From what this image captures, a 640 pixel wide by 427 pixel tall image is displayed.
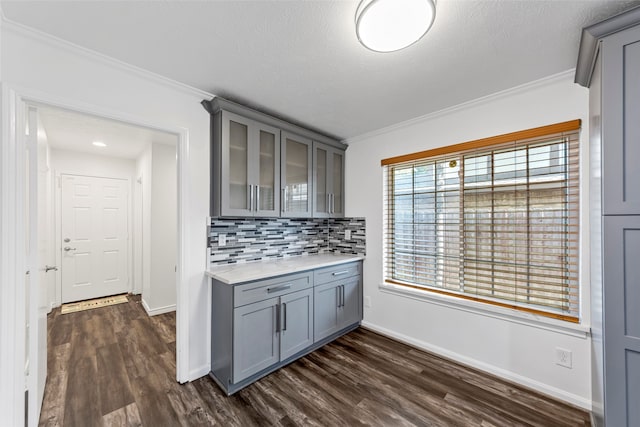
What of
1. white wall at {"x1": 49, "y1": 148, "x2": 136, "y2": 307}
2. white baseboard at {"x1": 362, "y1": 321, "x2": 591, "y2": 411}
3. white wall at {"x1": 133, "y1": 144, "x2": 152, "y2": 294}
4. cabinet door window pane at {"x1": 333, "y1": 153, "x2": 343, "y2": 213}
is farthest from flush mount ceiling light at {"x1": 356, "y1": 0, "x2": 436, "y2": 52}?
white wall at {"x1": 49, "y1": 148, "x2": 136, "y2": 307}

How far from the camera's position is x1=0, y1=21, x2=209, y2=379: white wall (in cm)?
147

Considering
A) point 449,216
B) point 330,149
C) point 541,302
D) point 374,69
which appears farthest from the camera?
point 330,149

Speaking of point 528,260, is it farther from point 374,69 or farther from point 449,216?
point 374,69

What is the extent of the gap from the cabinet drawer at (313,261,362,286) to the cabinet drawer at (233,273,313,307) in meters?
0.11

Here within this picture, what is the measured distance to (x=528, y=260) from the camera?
2.05 meters

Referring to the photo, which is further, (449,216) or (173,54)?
(449,216)

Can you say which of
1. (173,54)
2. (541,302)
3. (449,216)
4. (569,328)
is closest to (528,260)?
(541,302)

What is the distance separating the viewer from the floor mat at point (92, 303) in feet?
12.3

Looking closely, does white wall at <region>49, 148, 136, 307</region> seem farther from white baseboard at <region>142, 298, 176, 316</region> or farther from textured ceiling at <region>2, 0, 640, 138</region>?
textured ceiling at <region>2, 0, 640, 138</region>

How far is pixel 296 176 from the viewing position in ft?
9.19

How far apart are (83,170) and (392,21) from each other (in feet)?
16.6

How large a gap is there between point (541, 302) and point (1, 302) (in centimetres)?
343

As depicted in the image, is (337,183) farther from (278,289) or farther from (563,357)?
(563,357)

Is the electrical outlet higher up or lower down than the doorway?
lower down
